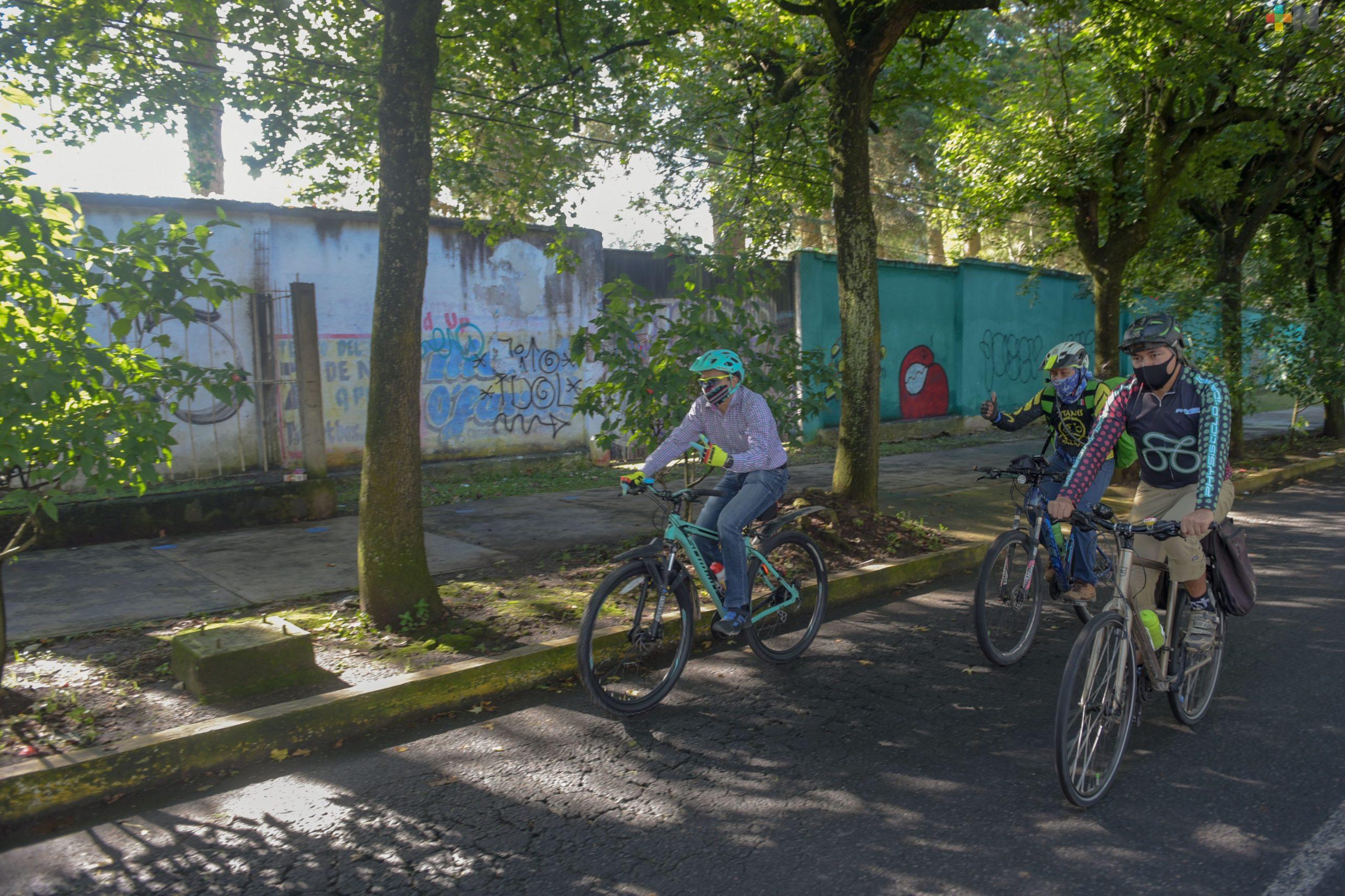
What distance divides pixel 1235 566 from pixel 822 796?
2.17 m

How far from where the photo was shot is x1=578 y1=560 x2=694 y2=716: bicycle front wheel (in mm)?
4656

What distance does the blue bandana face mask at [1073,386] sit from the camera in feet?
20.0

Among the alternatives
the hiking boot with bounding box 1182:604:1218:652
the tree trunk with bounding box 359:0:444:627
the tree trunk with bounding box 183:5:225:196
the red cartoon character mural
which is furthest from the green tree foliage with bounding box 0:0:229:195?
the red cartoon character mural

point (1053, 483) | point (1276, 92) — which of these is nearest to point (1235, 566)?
point (1053, 483)

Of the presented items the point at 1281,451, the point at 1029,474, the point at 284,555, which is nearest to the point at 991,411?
the point at 1029,474

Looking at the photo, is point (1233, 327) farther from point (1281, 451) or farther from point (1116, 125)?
point (1116, 125)

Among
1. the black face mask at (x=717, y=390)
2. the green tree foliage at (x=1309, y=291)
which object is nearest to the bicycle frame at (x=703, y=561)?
the black face mask at (x=717, y=390)

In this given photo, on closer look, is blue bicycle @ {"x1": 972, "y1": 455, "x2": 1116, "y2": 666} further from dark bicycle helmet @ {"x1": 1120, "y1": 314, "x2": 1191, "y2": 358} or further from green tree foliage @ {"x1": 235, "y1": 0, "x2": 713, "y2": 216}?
green tree foliage @ {"x1": 235, "y1": 0, "x2": 713, "y2": 216}

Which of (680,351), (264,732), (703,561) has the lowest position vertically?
(264,732)

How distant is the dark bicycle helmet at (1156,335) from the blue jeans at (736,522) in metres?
2.03

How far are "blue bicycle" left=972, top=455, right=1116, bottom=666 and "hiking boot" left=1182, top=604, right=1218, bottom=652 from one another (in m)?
0.98

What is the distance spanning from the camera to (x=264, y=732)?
443 cm

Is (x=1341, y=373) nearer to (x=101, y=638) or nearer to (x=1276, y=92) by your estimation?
(x=1276, y=92)

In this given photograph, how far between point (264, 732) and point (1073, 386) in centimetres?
516
